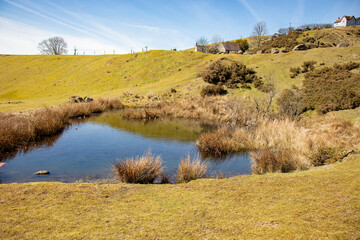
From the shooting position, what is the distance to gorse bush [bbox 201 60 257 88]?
1375 inches

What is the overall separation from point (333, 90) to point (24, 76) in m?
70.3

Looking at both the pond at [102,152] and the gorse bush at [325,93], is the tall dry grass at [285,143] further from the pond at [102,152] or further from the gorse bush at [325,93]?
the gorse bush at [325,93]

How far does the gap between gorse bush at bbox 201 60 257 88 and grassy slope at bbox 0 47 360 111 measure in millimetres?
1795

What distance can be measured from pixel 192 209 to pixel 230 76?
33395 millimetres

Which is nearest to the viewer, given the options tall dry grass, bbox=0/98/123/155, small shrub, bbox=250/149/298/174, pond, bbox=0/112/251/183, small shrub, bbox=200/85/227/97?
small shrub, bbox=250/149/298/174

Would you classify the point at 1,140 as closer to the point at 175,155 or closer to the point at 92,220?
the point at 175,155

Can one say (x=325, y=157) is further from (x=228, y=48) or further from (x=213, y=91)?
(x=228, y=48)

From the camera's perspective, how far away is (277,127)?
1584 cm

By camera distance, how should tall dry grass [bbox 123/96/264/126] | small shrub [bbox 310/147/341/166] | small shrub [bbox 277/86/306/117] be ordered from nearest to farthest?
small shrub [bbox 310/147/341/166] < small shrub [bbox 277/86/306/117] < tall dry grass [bbox 123/96/264/126]

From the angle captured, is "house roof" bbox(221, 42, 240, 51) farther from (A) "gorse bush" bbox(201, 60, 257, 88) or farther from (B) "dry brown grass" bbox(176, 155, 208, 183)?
(B) "dry brown grass" bbox(176, 155, 208, 183)

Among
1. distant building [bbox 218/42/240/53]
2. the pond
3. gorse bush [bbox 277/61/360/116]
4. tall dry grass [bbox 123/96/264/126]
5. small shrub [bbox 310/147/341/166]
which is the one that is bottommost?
the pond

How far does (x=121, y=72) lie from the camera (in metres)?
59.2

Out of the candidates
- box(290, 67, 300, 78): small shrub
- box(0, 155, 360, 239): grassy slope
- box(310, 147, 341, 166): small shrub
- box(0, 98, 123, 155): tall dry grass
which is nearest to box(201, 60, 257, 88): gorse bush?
box(290, 67, 300, 78): small shrub

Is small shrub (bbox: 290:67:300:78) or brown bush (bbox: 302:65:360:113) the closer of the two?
brown bush (bbox: 302:65:360:113)
